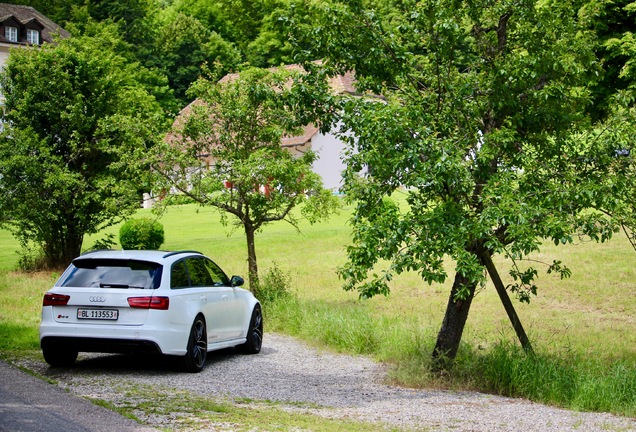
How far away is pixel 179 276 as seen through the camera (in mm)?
12570

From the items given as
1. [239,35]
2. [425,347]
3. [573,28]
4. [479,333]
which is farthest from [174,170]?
[239,35]

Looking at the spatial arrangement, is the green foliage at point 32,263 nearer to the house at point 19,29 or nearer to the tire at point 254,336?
the tire at point 254,336

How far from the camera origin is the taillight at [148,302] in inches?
462

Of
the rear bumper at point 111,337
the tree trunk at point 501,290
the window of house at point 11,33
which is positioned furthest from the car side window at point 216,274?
the window of house at point 11,33

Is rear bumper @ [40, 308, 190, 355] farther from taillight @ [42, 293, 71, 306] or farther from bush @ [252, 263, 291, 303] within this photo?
bush @ [252, 263, 291, 303]

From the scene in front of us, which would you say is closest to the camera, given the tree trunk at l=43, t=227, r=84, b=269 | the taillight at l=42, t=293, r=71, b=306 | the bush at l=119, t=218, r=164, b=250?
the taillight at l=42, t=293, r=71, b=306

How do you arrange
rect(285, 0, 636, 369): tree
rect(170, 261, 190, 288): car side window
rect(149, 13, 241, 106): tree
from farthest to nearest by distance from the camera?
1. rect(149, 13, 241, 106): tree
2. rect(170, 261, 190, 288): car side window
3. rect(285, 0, 636, 369): tree

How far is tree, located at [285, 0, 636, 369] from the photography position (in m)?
11.4

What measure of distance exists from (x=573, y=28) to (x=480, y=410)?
19.7 feet

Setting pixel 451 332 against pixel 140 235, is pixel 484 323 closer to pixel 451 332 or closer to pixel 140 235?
pixel 451 332

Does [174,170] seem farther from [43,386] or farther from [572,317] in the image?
[43,386]

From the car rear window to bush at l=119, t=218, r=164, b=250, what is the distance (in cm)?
2187

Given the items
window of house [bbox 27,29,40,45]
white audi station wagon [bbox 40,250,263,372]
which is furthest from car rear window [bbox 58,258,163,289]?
window of house [bbox 27,29,40,45]

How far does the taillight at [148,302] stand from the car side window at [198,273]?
1093 mm
